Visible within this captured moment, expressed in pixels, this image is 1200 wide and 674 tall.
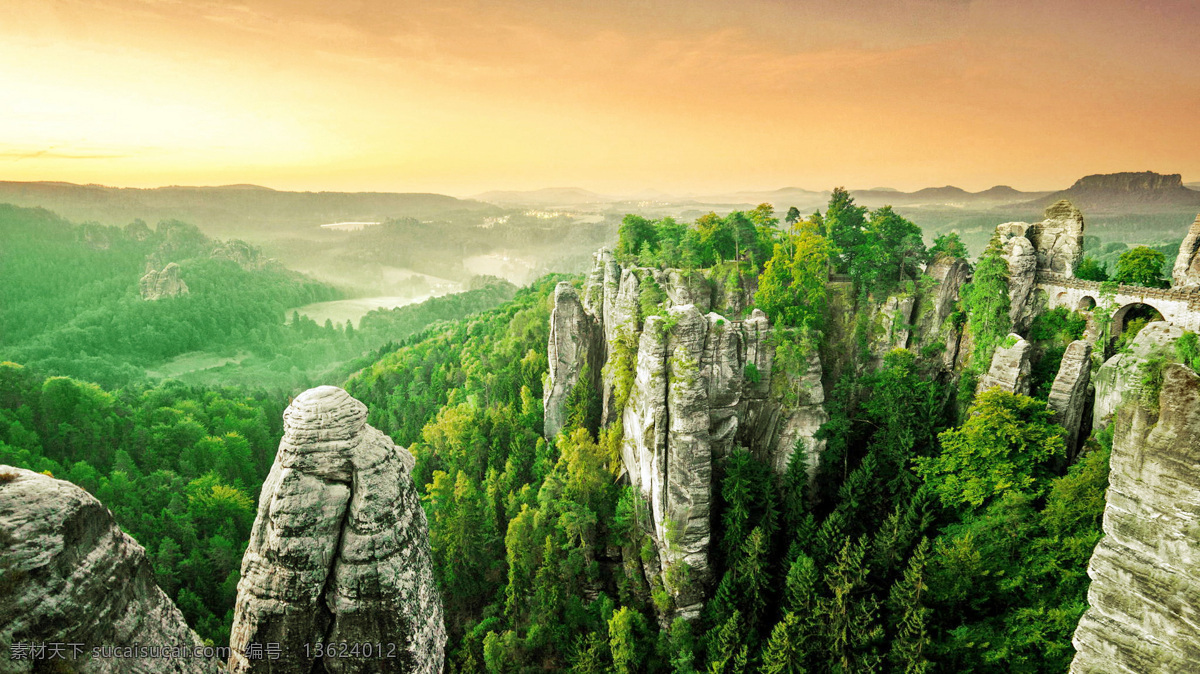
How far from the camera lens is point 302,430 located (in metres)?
9.05

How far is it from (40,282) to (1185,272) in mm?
186369

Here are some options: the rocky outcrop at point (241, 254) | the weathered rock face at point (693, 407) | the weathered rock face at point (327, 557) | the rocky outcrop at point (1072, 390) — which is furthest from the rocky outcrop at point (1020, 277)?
the rocky outcrop at point (241, 254)

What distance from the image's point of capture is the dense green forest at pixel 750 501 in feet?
70.5

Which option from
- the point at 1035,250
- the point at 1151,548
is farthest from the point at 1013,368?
the point at 1151,548

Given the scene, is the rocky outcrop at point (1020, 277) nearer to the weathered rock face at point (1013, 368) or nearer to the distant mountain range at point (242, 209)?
the weathered rock face at point (1013, 368)

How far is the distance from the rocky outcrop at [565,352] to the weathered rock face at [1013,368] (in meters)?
24.4

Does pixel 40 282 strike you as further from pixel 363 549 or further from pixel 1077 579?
pixel 1077 579

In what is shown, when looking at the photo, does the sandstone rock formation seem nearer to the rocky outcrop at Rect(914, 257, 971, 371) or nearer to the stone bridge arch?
the rocky outcrop at Rect(914, 257, 971, 371)

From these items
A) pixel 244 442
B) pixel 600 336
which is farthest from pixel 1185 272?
pixel 244 442

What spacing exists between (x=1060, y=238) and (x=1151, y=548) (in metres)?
27.5

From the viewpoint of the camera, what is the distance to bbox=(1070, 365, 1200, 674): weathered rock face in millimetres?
10953

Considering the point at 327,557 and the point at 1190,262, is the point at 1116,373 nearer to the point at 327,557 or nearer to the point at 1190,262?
the point at 1190,262

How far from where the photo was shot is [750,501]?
26.5 m

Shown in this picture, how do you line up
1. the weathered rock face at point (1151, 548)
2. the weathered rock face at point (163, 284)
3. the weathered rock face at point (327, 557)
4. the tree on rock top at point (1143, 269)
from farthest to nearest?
the weathered rock face at point (163, 284) < the tree on rock top at point (1143, 269) < the weathered rock face at point (1151, 548) < the weathered rock face at point (327, 557)
